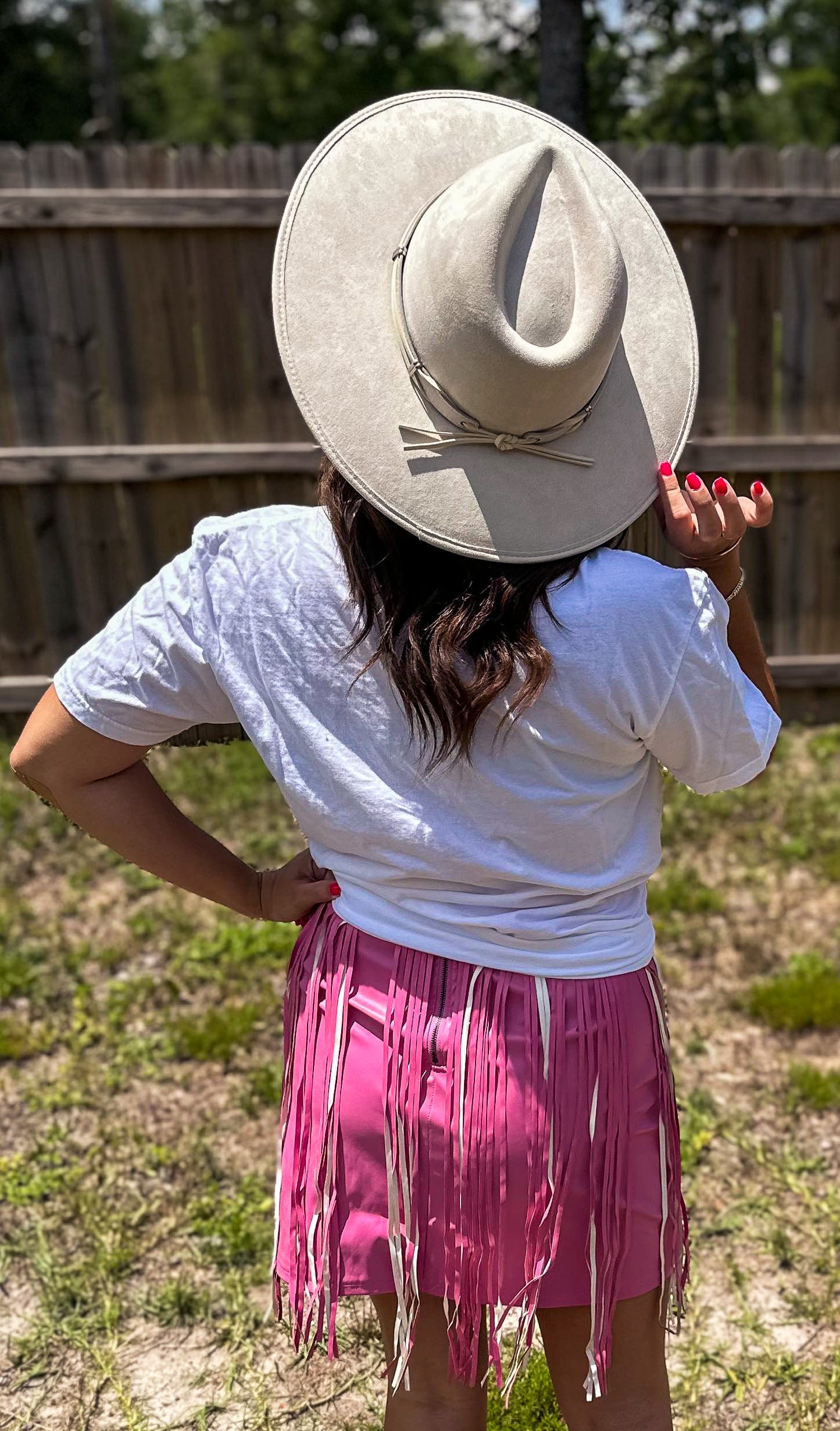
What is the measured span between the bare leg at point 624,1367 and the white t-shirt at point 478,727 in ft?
1.29

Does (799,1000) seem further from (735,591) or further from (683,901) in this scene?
(735,591)

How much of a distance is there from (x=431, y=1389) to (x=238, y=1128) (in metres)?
1.45

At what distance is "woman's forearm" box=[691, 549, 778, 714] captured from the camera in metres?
1.19

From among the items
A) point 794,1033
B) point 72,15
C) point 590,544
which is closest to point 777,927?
point 794,1033

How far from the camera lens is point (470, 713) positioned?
1.06 metres

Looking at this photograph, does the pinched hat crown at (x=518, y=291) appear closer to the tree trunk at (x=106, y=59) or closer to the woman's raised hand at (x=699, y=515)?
the woman's raised hand at (x=699, y=515)

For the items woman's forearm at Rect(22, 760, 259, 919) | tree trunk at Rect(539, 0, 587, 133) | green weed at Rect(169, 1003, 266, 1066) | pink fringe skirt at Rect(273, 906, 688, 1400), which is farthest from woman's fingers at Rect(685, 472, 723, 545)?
tree trunk at Rect(539, 0, 587, 133)

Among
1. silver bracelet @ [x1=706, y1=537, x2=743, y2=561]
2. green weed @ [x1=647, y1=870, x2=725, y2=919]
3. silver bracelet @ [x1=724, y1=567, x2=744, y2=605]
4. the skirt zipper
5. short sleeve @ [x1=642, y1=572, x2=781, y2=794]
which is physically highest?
silver bracelet @ [x1=706, y1=537, x2=743, y2=561]

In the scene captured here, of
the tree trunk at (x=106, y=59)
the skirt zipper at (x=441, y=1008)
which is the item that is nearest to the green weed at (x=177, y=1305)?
the skirt zipper at (x=441, y=1008)

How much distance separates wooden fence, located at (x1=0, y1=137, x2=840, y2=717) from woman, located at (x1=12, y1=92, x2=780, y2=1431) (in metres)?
2.98

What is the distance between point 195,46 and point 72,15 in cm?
650

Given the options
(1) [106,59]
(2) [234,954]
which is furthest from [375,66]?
(2) [234,954]

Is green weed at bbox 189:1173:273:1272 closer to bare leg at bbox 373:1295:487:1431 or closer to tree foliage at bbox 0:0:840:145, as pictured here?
bare leg at bbox 373:1295:487:1431

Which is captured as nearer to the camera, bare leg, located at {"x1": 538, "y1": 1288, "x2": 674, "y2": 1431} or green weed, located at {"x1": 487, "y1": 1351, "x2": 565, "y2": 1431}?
bare leg, located at {"x1": 538, "y1": 1288, "x2": 674, "y2": 1431}
